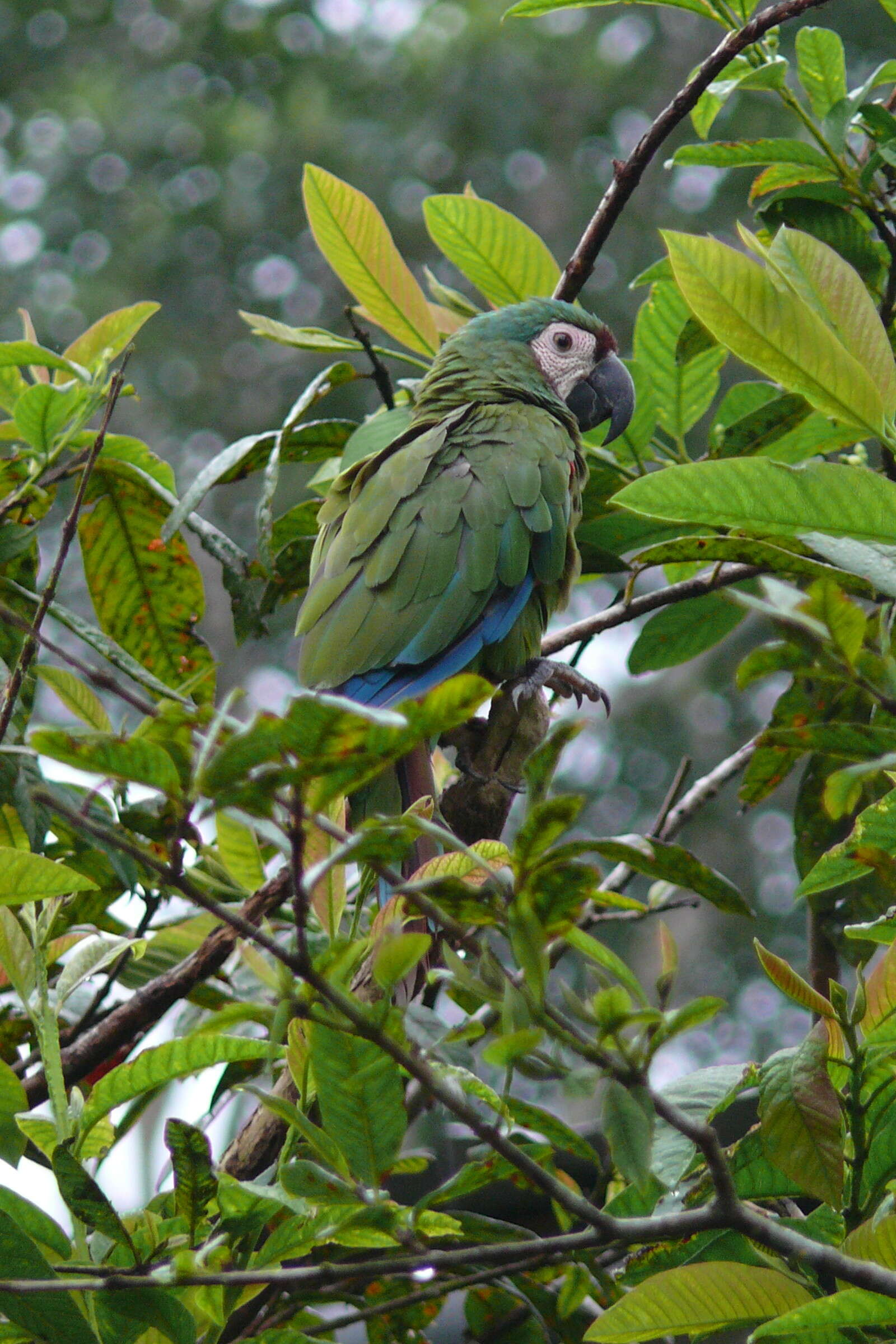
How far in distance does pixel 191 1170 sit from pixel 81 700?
1.04 ft

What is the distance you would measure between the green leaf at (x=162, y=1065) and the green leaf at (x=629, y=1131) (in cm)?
25

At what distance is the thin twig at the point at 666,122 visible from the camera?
113cm

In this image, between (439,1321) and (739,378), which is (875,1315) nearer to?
(439,1321)

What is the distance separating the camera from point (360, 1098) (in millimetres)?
609

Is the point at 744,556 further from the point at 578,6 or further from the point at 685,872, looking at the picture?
the point at 578,6

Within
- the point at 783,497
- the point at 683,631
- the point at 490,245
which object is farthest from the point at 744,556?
the point at 490,245

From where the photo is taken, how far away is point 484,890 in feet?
1.77

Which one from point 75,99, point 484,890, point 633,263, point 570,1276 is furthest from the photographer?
point 75,99

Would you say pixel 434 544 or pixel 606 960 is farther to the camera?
pixel 434 544

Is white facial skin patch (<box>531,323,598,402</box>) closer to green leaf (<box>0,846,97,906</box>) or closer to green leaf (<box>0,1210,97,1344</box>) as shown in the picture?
green leaf (<box>0,846,97,906</box>)

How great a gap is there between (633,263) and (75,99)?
3001mm

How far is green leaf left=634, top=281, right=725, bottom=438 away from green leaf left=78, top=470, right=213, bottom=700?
1.69ft

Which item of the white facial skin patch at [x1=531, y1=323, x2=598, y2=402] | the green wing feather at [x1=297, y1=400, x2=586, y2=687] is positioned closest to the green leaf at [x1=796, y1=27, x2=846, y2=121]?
the green wing feather at [x1=297, y1=400, x2=586, y2=687]

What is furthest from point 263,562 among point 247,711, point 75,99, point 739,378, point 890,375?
point 75,99
